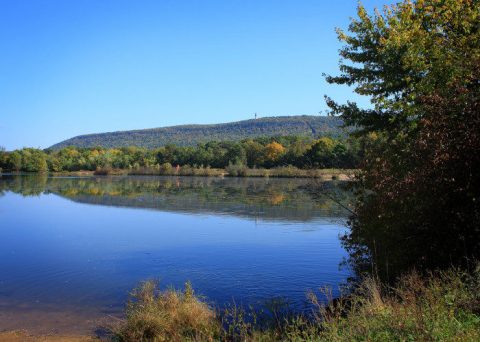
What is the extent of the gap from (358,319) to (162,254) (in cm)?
1124

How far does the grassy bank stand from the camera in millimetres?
5828

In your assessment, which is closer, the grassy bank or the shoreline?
the grassy bank

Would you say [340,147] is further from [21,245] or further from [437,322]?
[437,322]

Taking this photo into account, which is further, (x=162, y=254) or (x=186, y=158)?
(x=186, y=158)

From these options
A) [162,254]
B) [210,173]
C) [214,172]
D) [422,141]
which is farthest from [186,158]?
[422,141]

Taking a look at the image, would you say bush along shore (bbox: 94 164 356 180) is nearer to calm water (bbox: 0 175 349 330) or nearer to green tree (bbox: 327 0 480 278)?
calm water (bbox: 0 175 349 330)

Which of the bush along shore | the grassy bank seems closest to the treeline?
the bush along shore

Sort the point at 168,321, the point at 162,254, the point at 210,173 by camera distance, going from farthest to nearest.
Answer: the point at 210,173 → the point at 162,254 → the point at 168,321

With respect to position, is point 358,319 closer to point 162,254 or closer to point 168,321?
point 168,321

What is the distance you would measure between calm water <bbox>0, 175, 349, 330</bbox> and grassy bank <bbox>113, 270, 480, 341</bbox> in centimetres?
182

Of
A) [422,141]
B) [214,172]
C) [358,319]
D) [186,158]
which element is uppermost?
[186,158]

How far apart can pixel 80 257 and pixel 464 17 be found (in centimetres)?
1394

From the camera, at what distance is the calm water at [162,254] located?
11.6m

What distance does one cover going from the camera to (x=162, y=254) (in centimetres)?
1691
